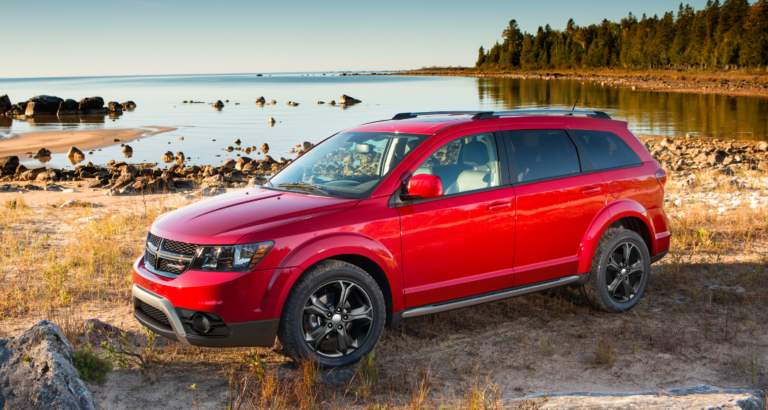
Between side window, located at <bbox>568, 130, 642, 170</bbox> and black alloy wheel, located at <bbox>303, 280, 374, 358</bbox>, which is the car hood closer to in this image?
black alloy wheel, located at <bbox>303, 280, 374, 358</bbox>

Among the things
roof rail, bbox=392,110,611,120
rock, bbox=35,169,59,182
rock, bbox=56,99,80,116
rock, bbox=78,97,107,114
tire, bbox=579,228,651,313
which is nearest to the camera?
roof rail, bbox=392,110,611,120

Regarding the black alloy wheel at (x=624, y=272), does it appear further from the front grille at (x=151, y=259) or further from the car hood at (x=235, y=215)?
the front grille at (x=151, y=259)

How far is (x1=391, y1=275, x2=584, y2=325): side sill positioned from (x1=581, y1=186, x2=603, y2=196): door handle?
792 millimetres

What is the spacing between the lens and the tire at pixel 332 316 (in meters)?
4.07

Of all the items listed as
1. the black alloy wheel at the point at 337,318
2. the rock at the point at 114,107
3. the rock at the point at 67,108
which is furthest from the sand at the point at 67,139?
the black alloy wheel at the point at 337,318

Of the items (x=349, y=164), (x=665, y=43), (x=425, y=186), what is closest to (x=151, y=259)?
(x=349, y=164)

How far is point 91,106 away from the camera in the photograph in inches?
2183

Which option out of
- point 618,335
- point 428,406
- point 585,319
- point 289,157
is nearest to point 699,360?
point 618,335

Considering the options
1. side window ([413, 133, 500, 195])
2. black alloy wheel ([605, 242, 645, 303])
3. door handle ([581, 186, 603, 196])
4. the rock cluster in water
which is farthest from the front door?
the rock cluster in water

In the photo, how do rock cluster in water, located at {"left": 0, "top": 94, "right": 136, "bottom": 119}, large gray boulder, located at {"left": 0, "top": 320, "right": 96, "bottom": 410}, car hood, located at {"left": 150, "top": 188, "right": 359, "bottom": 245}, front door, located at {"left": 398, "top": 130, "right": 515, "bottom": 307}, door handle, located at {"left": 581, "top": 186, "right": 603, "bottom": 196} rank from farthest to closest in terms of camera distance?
1. rock cluster in water, located at {"left": 0, "top": 94, "right": 136, "bottom": 119}
2. door handle, located at {"left": 581, "top": 186, "right": 603, "bottom": 196}
3. front door, located at {"left": 398, "top": 130, "right": 515, "bottom": 307}
4. car hood, located at {"left": 150, "top": 188, "right": 359, "bottom": 245}
5. large gray boulder, located at {"left": 0, "top": 320, "right": 96, "bottom": 410}

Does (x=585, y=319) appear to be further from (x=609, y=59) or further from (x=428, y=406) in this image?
(x=609, y=59)

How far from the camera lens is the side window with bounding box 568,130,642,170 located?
5.63 m

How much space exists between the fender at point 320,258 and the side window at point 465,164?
2.52 feet

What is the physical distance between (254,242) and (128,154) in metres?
22.8
